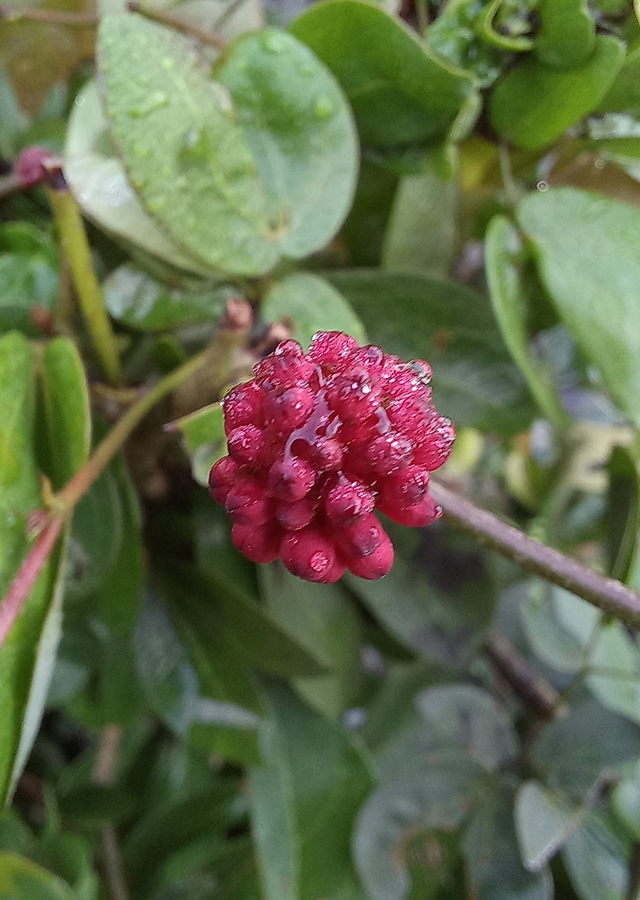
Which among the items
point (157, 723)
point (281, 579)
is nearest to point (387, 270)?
point (281, 579)

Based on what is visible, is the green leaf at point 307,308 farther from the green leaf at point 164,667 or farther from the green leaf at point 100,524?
the green leaf at point 164,667

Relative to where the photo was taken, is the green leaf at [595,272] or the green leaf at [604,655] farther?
the green leaf at [604,655]

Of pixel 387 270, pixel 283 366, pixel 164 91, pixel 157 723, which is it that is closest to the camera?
pixel 283 366

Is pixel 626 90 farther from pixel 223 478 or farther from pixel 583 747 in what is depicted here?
pixel 583 747

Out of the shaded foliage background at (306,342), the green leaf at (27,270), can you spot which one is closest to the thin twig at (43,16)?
the shaded foliage background at (306,342)

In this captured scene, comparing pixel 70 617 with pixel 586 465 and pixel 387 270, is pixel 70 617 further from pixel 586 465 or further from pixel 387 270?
pixel 586 465

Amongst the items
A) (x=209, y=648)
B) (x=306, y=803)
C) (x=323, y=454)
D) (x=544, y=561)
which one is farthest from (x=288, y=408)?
(x=306, y=803)
